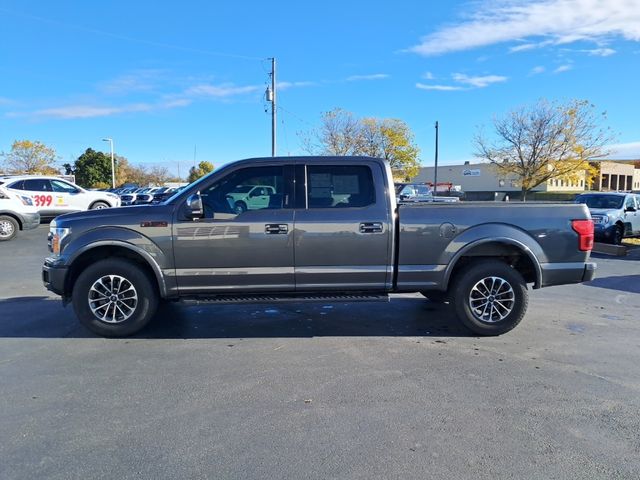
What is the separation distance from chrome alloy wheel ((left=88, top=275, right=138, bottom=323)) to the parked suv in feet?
44.1

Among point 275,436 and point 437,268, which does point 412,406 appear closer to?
point 275,436

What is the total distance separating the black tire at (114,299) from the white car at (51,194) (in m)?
13.9

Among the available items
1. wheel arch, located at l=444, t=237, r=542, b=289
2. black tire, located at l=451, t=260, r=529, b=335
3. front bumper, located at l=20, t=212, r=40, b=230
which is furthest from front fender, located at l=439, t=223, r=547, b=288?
front bumper, located at l=20, t=212, r=40, b=230

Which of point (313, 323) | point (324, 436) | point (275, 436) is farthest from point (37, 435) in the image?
point (313, 323)

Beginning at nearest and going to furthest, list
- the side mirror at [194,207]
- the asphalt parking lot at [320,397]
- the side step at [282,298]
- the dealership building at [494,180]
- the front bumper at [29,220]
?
the asphalt parking lot at [320,397]
the side mirror at [194,207]
the side step at [282,298]
the front bumper at [29,220]
the dealership building at [494,180]

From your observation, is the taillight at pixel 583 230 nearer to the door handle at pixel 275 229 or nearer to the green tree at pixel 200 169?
the door handle at pixel 275 229

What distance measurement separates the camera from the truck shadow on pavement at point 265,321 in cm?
565

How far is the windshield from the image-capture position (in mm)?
15023

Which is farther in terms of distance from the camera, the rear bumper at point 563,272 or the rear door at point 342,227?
the rear bumper at point 563,272

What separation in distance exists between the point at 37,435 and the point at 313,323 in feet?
10.9

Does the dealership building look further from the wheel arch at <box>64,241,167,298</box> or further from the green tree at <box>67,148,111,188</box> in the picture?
the wheel arch at <box>64,241,167,298</box>

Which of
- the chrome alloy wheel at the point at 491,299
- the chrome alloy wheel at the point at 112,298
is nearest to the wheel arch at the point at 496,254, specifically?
the chrome alloy wheel at the point at 491,299

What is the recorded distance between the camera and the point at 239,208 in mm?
5375

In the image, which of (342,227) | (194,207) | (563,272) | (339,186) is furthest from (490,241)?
(194,207)
